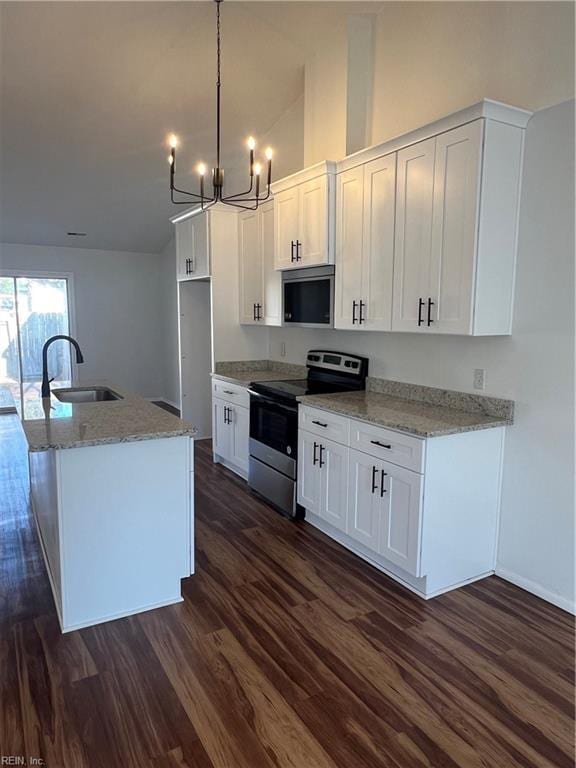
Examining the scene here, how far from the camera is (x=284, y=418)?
371 cm

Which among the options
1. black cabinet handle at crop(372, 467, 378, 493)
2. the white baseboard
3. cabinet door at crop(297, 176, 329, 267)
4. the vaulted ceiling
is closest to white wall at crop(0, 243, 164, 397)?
the vaulted ceiling

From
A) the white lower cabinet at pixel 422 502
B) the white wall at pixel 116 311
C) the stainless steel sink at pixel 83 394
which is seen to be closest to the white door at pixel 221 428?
the stainless steel sink at pixel 83 394

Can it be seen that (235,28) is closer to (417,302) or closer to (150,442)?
(417,302)

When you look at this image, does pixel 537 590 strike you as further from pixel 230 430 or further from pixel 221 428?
pixel 221 428

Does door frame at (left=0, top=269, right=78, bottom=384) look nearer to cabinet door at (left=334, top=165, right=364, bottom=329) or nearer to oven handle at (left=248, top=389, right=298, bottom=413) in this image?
oven handle at (left=248, top=389, right=298, bottom=413)

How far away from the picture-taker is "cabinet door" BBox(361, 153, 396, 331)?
304 centimetres

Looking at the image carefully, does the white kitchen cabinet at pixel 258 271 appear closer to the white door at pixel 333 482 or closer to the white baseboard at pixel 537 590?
the white door at pixel 333 482

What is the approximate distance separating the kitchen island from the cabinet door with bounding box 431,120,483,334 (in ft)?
4.89

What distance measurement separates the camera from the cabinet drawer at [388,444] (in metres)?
2.56

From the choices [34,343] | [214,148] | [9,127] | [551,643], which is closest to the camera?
[551,643]

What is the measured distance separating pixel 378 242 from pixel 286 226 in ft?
3.54

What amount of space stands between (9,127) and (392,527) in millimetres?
4492

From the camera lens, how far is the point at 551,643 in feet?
7.64

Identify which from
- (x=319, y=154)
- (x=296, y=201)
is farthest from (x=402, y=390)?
(x=319, y=154)
